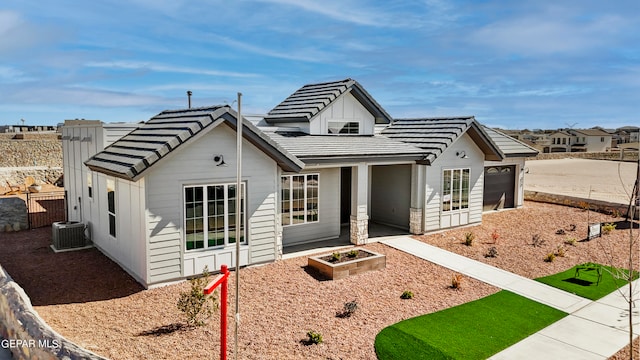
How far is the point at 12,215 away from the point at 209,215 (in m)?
10.9

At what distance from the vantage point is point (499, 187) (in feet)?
77.6

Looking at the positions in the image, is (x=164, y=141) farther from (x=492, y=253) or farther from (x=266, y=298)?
(x=492, y=253)

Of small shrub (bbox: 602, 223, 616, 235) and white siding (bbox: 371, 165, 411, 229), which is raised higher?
white siding (bbox: 371, 165, 411, 229)

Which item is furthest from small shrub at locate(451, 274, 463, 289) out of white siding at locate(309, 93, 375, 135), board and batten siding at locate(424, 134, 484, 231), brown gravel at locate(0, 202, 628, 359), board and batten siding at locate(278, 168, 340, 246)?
white siding at locate(309, 93, 375, 135)

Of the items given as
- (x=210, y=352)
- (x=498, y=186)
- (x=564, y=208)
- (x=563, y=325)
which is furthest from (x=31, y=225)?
(x=564, y=208)

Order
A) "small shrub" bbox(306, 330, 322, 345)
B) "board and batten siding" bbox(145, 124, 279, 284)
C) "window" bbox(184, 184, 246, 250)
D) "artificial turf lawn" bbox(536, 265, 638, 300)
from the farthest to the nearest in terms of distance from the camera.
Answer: "artificial turf lawn" bbox(536, 265, 638, 300) < "window" bbox(184, 184, 246, 250) < "board and batten siding" bbox(145, 124, 279, 284) < "small shrub" bbox(306, 330, 322, 345)

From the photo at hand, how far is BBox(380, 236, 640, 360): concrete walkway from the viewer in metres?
9.02

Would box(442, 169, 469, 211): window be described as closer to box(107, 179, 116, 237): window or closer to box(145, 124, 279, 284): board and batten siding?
box(145, 124, 279, 284): board and batten siding

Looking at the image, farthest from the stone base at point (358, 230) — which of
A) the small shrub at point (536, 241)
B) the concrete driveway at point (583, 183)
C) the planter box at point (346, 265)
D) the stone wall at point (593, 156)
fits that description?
the stone wall at point (593, 156)

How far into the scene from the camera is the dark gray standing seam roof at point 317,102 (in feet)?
59.5

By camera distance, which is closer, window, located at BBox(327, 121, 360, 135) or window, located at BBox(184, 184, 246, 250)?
window, located at BBox(184, 184, 246, 250)

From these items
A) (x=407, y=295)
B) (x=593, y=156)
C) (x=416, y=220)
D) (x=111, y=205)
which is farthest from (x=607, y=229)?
(x=593, y=156)

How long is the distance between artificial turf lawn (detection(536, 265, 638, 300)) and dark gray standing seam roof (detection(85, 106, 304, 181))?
795 cm

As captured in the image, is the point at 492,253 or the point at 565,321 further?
the point at 492,253
